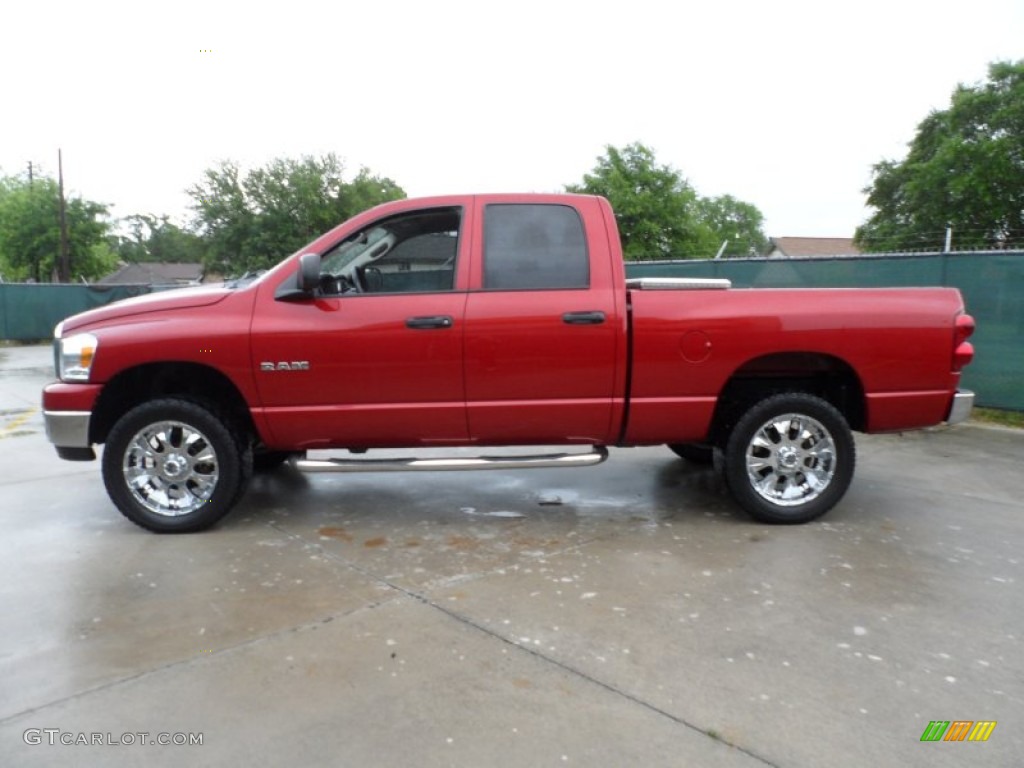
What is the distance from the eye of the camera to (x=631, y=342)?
179 inches

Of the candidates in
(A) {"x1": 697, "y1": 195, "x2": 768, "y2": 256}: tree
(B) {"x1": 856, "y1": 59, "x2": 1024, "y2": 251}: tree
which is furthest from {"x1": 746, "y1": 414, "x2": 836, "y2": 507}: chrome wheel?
(A) {"x1": 697, "y1": 195, "x2": 768, "y2": 256}: tree

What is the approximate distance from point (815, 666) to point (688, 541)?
147 centimetres

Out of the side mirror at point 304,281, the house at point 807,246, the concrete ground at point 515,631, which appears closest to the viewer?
the concrete ground at point 515,631

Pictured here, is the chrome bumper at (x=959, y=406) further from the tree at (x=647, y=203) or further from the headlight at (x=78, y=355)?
the tree at (x=647, y=203)

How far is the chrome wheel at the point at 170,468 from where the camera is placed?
15.0 ft

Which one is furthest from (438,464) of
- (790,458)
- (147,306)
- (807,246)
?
(807,246)

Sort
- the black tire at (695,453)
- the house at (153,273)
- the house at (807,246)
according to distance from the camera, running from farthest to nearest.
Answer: the house at (153,273) < the house at (807,246) < the black tire at (695,453)

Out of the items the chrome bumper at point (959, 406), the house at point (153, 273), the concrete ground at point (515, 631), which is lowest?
the concrete ground at point (515, 631)

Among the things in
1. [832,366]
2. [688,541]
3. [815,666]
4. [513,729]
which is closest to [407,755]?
[513,729]

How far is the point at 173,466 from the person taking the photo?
15.1ft

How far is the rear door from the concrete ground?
2.29 feet

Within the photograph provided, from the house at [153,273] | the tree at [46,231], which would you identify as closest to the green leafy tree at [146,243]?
the house at [153,273]

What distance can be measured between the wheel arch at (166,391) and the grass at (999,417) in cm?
733

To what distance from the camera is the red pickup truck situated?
451 centimetres
